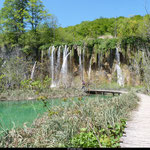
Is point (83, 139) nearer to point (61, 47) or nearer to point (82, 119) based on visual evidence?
point (82, 119)

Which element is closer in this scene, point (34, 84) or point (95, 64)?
point (34, 84)


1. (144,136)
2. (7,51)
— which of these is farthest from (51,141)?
(7,51)

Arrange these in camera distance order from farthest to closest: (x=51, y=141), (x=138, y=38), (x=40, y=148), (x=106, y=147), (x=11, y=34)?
1. (x=11, y=34)
2. (x=138, y=38)
3. (x=51, y=141)
4. (x=40, y=148)
5. (x=106, y=147)

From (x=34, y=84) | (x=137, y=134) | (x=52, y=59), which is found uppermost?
(x=52, y=59)

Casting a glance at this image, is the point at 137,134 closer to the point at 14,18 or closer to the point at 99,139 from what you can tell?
the point at 99,139

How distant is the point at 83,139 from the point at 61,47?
19699 mm

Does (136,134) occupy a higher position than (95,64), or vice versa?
(95,64)

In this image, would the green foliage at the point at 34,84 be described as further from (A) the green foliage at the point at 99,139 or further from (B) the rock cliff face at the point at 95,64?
(B) the rock cliff face at the point at 95,64

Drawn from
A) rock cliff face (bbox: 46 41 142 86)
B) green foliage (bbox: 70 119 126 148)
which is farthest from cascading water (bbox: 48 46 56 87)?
green foliage (bbox: 70 119 126 148)

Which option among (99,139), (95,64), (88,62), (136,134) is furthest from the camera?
(88,62)

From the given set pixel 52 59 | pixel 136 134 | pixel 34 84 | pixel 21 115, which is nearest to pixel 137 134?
pixel 136 134

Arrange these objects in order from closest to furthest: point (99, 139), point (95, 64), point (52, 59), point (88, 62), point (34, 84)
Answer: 1. point (99, 139)
2. point (34, 84)
3. point (95, 64)
4. point (88, 62)
5. point (52, 59)

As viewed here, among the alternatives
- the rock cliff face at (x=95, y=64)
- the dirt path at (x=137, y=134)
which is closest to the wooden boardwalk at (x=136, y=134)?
the dirt path at (x=137, y=134)

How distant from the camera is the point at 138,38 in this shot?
19578mm
